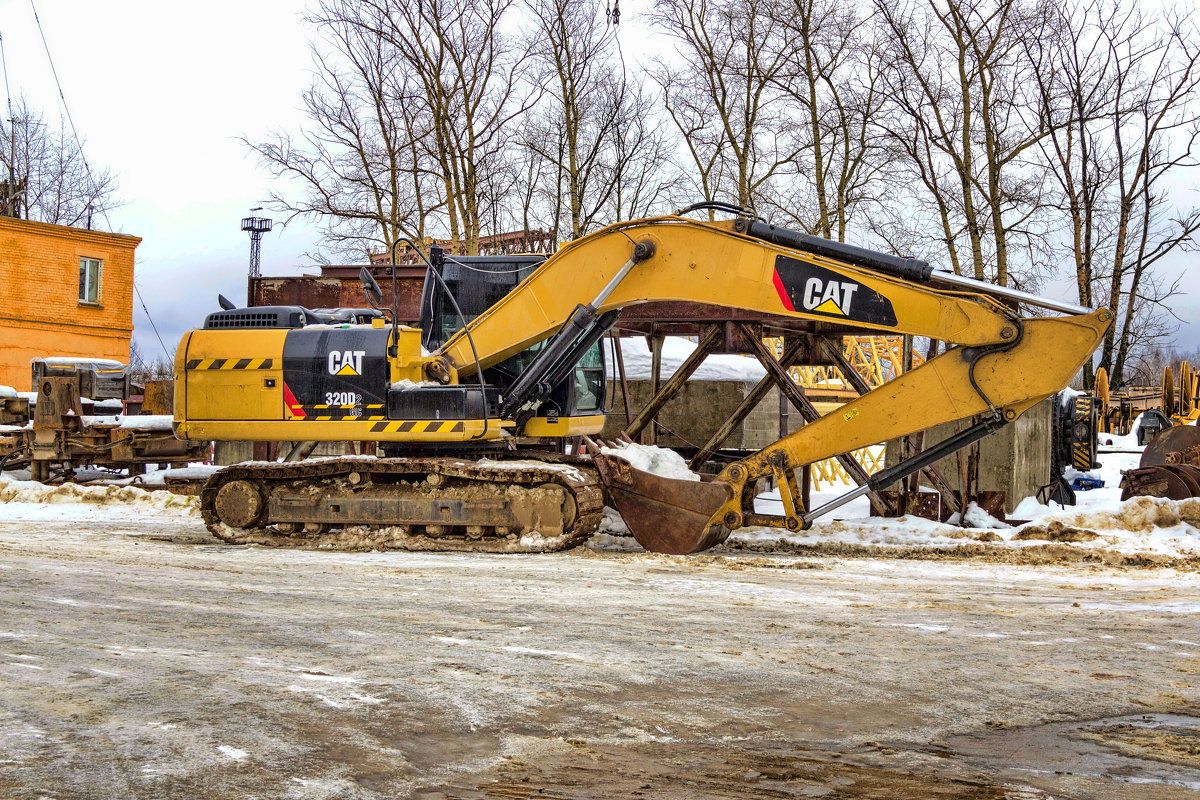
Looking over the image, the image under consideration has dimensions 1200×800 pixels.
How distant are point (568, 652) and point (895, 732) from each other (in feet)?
5.96

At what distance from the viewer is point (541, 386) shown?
10.3 metres

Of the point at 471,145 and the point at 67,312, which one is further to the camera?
the point at 67,312

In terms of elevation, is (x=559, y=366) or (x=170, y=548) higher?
(x=559, y=366)

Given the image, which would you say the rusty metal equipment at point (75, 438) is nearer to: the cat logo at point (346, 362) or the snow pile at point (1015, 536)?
the cat logo at point (346, 362)

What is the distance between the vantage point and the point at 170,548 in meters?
10.2

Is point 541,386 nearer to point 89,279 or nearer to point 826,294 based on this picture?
point 826,294

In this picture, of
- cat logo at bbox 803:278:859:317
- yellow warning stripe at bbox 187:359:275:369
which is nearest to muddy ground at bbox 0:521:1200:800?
cat logo at bbox 803:278:859:317

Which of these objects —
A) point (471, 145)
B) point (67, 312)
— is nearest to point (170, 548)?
point (471, 145)

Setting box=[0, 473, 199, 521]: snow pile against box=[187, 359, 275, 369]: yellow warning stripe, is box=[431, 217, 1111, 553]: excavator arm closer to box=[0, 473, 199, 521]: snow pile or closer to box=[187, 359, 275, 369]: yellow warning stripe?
box=[187, 359, 275, 369]: yellow warning stripe

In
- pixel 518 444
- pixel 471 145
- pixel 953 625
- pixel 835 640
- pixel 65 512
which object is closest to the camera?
pixel 835 640

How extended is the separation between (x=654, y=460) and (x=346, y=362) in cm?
300

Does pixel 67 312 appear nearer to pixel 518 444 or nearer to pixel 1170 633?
A: pixel 518 444

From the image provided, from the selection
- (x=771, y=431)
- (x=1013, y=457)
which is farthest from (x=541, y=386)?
(x=771, y=431)

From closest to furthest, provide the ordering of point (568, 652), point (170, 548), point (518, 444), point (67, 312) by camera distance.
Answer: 1. point (568, 652)
2. point (170, 548)
3. point (518, 444)
4. point (67, 312)
